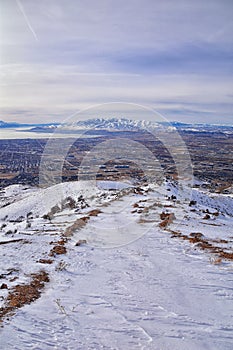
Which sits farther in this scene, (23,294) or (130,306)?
(23,294)

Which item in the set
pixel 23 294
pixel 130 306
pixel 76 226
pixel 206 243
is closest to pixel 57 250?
pixel 76 226

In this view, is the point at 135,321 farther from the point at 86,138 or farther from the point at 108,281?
the point at 86,138

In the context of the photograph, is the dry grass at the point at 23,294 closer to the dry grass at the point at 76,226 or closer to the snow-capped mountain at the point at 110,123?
the dry grass at the point at 76,226

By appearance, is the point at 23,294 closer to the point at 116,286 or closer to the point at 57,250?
the point at 116,286

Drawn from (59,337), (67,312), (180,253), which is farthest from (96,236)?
(59,337)

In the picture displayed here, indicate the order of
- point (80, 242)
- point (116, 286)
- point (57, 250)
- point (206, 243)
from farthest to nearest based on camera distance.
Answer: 1. point (206, 243)
2. point (80, 242)
3. point (57, 250)
4. point (116, 286)

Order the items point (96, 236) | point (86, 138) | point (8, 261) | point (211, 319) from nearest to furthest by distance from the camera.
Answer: point (211, 319) < point (8, 261) < point (96, 236) < point (86, 138)

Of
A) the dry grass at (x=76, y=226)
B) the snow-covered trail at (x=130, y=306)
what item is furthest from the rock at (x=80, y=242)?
the dry grass at (x=76, y=226)

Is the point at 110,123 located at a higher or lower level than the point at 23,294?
higher
